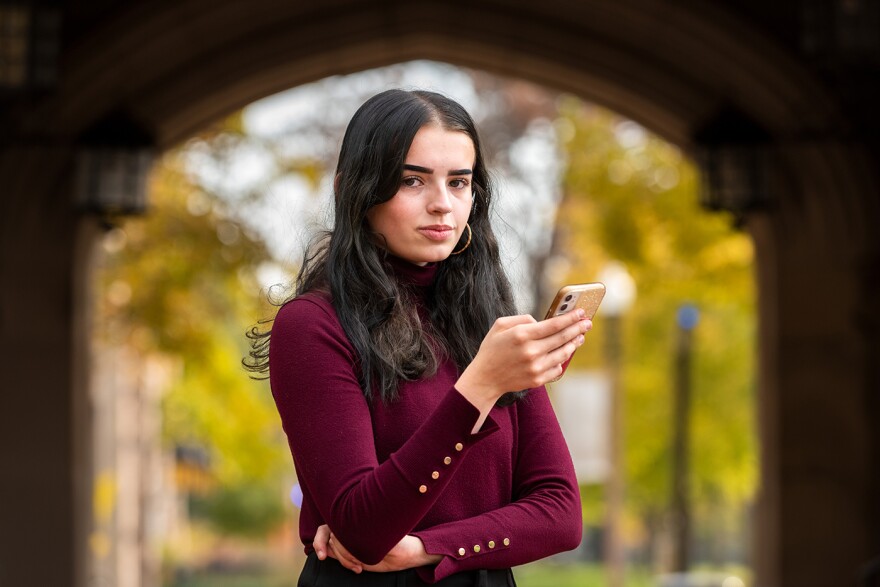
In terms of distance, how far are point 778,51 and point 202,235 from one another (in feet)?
20.2

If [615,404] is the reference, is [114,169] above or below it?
above

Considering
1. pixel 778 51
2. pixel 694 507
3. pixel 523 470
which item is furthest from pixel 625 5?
pixel 694 507

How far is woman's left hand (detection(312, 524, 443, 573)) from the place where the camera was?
213 cm

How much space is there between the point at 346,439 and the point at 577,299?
0.38 m

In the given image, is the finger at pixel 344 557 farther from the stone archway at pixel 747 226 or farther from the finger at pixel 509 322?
the stone archway at pixel 747 226

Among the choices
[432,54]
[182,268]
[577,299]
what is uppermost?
[432,54]

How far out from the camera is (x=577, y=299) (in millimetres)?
2051

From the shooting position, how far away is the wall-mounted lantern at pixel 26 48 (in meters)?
7.55

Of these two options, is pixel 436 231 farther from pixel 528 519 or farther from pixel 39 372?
pixel 39 372

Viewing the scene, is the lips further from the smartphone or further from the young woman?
the smartphone

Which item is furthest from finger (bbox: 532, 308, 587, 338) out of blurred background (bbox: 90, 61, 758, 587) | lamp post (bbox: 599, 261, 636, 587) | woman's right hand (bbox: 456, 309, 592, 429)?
lamp post (bbox: 599, 261, 636, 587)

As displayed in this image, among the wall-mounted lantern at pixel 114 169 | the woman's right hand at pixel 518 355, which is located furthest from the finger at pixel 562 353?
the wall-mounted lantern at pixel 114 169

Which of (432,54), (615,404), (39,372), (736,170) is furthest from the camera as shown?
(615,404)

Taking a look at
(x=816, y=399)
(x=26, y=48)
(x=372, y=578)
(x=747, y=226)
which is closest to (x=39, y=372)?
(x=26, y=48)
